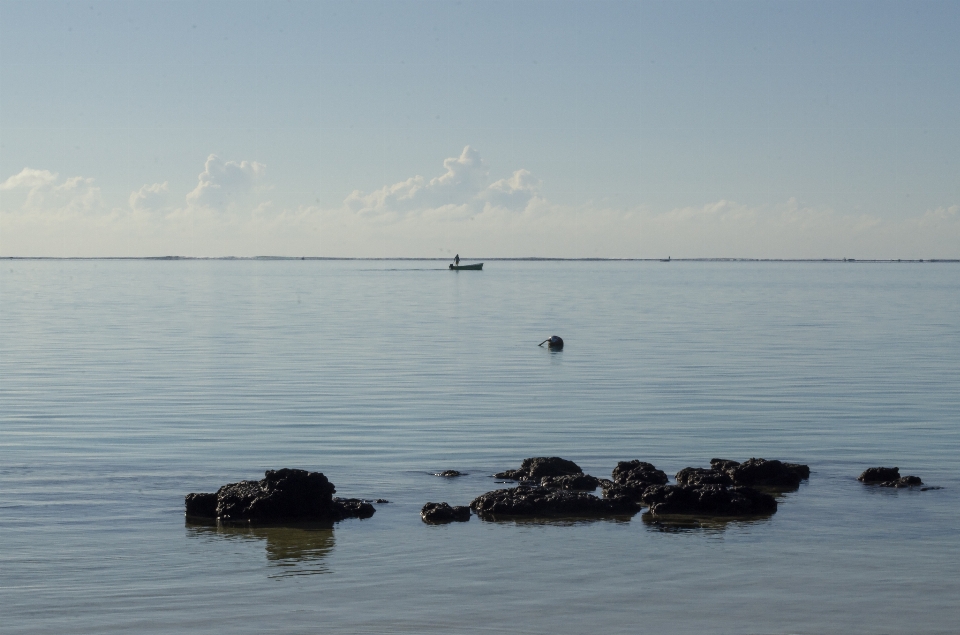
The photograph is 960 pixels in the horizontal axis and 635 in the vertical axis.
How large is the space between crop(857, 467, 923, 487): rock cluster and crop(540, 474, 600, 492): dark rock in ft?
16.7

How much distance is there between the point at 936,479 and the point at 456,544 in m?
10.4

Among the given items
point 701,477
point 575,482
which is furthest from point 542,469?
point 701,477

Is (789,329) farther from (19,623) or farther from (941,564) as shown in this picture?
(19,623)

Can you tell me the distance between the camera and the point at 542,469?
20703mm

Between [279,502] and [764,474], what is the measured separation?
8.75m

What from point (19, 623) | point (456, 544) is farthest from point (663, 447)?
Result: point (19, 623)

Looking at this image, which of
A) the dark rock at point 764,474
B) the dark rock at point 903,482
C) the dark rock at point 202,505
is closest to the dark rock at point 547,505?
the dark rock at point 764,474

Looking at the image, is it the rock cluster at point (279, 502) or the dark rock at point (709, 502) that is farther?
the dark rock at point (709, 502)

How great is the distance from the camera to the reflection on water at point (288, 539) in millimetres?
15123

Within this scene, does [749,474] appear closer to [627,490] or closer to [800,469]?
[800,469]

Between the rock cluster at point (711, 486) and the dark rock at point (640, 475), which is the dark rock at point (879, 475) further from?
the dark rock at point (640, 475)

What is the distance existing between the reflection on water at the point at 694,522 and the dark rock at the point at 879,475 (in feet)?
11.6

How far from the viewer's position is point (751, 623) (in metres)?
12.7

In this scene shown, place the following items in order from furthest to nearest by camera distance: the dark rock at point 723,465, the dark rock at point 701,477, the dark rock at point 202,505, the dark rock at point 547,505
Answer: the dark rock at point 723,465 → the dark rock at point 701,477 → the dark rock at point 547,505 → the dark rock at point 202,505
